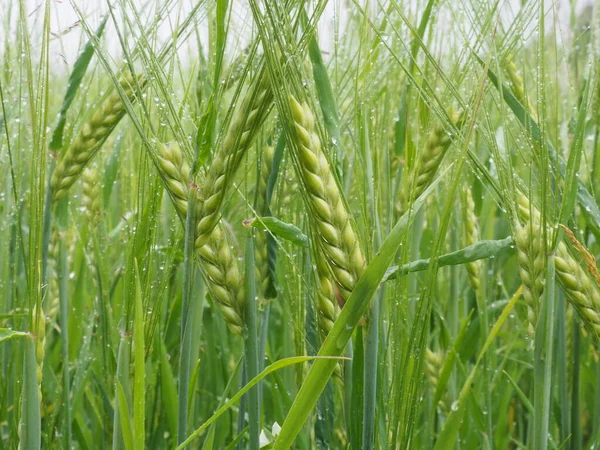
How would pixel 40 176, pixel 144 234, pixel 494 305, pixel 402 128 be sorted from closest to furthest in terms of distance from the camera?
pixel 40 176 < pixel 144 234 < pixel 402 128 < pixel 494 305

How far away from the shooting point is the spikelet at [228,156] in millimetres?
536

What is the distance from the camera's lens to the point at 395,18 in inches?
39.7

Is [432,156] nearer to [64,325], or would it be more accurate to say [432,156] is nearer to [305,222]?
[305,222]

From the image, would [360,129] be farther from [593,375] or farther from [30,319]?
[593,375]

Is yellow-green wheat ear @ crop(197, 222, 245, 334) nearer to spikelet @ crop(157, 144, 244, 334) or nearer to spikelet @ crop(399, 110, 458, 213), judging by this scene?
spikelet @ crop(157, 144, 244, 334)

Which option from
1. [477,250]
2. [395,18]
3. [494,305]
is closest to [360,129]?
[477,250]

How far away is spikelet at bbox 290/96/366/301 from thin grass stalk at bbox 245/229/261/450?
0.40 feet

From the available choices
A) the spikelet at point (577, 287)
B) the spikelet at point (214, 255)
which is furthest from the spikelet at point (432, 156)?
the spikelet at point (214, 255)

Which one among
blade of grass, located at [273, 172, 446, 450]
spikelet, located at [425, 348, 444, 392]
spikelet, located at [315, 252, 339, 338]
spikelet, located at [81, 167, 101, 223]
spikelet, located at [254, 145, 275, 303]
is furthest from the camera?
spikelet, located at [81, 167, 101, 223]

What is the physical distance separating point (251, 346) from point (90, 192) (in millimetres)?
A: 569

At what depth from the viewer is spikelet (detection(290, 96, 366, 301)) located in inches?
19.5

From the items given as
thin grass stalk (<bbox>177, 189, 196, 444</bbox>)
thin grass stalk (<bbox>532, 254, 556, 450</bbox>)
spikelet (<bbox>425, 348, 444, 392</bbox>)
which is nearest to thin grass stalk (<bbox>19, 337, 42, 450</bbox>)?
thin grass stalk (<bbox>177, 189, 196, 444</bbox>)

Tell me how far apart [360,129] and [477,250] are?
0.46 feet

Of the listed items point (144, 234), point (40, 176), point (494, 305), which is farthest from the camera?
point (494, 305)
